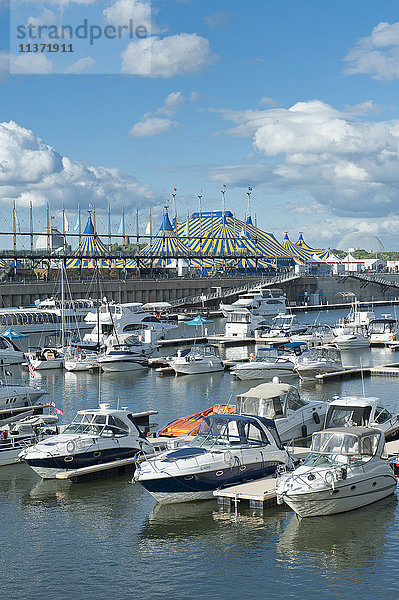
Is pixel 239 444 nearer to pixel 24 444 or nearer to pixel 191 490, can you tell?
pixel 191 490

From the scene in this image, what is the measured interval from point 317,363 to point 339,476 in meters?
30.2

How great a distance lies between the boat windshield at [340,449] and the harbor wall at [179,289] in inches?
3537

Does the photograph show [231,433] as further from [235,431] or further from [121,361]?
[121,361]

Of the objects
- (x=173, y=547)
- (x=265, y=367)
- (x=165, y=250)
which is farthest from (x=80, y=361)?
(x=165, y=250)

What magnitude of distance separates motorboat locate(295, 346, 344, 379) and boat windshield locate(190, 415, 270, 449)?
26290 millimetres

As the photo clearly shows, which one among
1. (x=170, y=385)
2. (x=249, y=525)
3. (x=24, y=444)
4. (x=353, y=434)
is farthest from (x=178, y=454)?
(x=170, y=385)

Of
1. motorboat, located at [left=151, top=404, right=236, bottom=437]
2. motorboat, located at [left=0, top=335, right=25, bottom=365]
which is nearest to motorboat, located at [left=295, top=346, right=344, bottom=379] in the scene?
motorboat, located at [left=151, top=404, right=236, bottom=437]

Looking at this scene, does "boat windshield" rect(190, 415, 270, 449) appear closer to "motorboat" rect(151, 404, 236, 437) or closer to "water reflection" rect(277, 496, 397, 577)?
"water reflection" rect(277, 496, 397, 577)

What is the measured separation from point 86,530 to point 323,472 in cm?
727

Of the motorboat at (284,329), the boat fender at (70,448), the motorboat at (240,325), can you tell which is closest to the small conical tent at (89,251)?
the motorboat at (240,325)

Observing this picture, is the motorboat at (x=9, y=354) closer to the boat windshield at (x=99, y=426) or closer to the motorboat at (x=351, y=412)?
the boat windshield at (x=99, y=426)

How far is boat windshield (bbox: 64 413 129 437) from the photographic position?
2906cm

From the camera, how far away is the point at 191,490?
24766mm

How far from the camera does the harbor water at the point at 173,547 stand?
19594 millimetres
